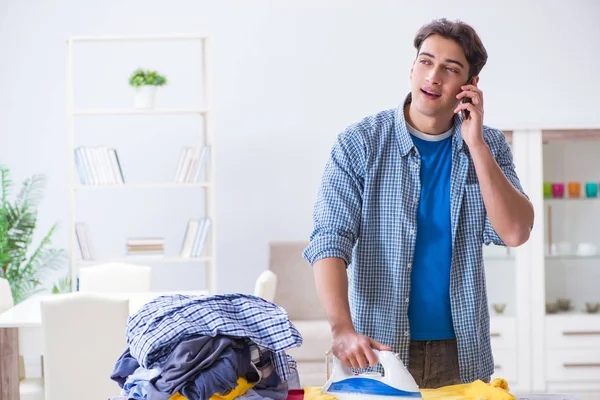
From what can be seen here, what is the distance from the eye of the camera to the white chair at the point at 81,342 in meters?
3.20

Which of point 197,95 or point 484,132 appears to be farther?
point 197,95

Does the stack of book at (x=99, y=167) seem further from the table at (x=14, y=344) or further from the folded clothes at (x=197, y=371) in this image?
the folded clothes at (x=197, y=371)

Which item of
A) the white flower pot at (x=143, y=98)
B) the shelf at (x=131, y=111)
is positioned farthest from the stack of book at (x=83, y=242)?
the white flower pot at (x=143, y=98)

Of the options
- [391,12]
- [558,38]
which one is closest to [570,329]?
[558,38]

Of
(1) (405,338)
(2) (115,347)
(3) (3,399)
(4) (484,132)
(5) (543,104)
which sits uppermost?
(5) (543,104)

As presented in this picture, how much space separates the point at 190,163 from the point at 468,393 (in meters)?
3.48

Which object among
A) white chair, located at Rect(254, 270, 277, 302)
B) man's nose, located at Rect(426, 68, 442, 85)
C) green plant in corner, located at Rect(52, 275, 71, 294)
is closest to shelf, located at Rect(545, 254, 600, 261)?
white chair, located at Rect(254, 270, 277, 302)

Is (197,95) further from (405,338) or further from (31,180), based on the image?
(405,338)

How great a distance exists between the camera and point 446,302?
1937 mm

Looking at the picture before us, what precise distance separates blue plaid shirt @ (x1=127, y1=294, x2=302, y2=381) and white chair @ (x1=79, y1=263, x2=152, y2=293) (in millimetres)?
2957

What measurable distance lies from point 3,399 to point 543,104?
11.7ft

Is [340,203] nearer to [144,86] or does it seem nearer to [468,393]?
[468,393]

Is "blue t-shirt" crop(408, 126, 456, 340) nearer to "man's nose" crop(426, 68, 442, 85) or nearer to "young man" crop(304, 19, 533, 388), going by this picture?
"young man" crop(304, 19, 533, 388)

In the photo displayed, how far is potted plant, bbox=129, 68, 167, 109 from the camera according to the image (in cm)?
484
